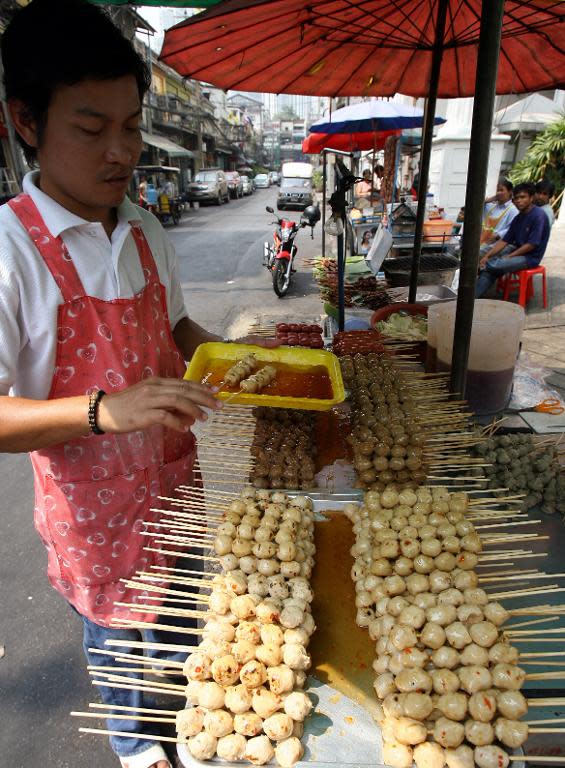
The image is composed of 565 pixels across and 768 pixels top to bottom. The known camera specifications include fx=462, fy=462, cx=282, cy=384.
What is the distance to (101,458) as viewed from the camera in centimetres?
168

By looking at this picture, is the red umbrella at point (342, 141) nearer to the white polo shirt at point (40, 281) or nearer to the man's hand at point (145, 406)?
the white polo shirt at point (40, 281)

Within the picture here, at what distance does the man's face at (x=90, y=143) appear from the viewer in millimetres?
1403

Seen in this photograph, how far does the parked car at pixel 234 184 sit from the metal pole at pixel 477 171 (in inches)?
1422

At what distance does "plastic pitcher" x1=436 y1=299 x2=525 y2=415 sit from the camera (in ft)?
8.72

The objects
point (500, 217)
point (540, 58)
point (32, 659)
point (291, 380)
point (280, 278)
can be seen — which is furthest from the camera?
point (280, 278)

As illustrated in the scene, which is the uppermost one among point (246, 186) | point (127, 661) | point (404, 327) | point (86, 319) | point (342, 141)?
point (246, 186)

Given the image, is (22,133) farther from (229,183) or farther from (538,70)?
(229,183)

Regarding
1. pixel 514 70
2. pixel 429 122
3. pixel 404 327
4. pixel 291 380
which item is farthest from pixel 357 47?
pixel 291 380

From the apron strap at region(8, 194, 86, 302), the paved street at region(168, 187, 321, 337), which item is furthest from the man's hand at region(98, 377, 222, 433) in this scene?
the paved street at region(168, 187, 321, 337)


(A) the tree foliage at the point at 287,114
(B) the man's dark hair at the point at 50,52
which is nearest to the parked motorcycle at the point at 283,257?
(B) the man's dark hair at the point at 50,52

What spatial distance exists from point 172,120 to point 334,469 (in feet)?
160

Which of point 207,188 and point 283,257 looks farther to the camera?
point 207,188

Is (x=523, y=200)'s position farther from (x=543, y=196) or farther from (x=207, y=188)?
(x=207, y=188)

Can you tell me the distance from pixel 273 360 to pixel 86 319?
1.06m
